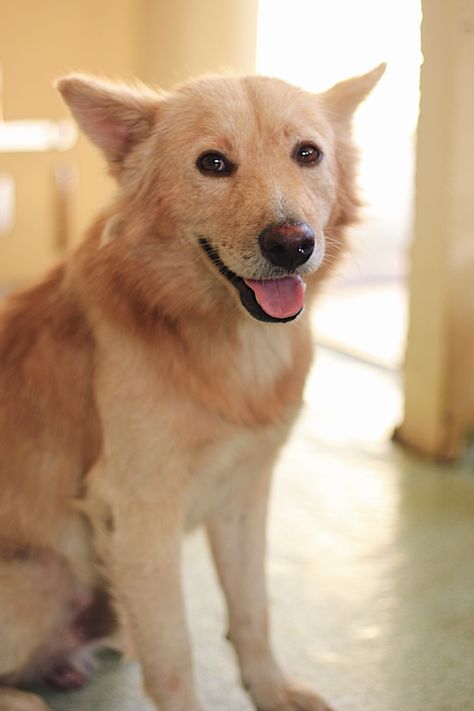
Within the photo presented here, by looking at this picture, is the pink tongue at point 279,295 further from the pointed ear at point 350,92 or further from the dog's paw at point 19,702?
the dog's paw at point 19,702

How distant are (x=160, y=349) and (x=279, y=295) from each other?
0.81 ft

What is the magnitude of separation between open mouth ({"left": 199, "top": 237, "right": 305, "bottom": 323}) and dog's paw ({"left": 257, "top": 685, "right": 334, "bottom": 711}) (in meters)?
0.82

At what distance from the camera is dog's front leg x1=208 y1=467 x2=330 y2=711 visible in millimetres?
2014

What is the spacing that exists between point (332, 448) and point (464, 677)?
134 cm

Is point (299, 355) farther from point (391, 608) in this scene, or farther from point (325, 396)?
point (325, 396)

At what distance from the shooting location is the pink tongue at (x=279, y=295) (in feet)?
5.61

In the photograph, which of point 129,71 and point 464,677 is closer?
point 464,677

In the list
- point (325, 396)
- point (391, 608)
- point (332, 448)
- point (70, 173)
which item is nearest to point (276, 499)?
point (332, 448)

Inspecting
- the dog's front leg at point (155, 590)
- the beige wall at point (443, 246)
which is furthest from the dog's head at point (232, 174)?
the beige wall at point (443, 246)

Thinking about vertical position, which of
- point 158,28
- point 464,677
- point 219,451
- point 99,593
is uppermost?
point 158,28

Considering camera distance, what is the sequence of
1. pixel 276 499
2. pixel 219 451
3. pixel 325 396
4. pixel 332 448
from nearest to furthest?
pixel 219 451 < pixel 276 499 < pixel 332 448 < pixel 325 396

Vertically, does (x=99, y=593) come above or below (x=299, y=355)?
below

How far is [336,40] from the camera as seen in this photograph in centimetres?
399

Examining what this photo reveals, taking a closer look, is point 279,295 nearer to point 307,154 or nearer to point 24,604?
point 307,154
